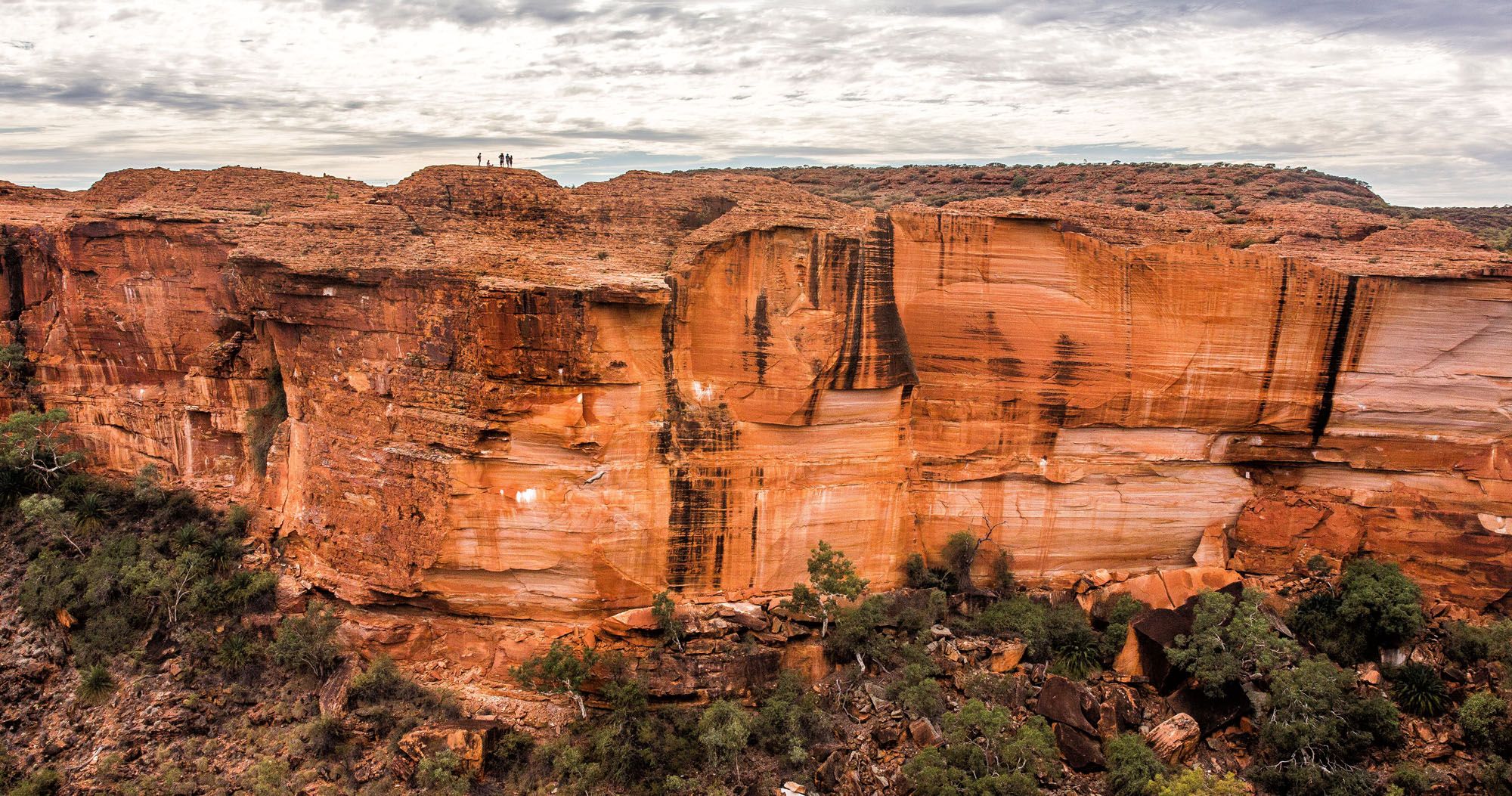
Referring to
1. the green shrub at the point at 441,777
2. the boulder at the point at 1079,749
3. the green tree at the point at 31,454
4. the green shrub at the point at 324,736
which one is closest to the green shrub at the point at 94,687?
the green shrub at the point at 324,736

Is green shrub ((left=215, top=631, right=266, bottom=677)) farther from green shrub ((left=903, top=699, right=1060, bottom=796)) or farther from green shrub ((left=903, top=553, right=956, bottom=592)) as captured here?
green shrub ((left=903, top=553, right=956, bottom=592))

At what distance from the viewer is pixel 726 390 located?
19.8 m

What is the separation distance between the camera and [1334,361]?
66.0 ft

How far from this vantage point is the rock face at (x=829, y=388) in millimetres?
19125

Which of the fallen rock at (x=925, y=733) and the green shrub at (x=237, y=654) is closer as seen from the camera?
the fallen rock at (x=925, y=733)

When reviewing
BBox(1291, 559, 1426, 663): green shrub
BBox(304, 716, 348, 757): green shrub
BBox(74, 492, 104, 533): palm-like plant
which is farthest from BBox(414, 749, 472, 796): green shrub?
BBox(1291, 559, 1426, 663): green shrub

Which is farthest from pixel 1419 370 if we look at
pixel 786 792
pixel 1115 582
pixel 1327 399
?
pixel 786 792

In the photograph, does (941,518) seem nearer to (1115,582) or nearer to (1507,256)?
(1115,582)

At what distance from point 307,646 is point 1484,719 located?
25141 millimetres

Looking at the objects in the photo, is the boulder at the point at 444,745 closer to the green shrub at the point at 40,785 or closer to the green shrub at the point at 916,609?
the green shrub at the point at 40,785

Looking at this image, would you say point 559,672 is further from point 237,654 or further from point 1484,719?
point 1484,719

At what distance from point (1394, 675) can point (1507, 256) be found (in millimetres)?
10123

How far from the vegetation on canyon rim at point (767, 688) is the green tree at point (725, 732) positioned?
5cm

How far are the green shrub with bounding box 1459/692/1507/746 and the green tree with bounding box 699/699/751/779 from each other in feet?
48.0
